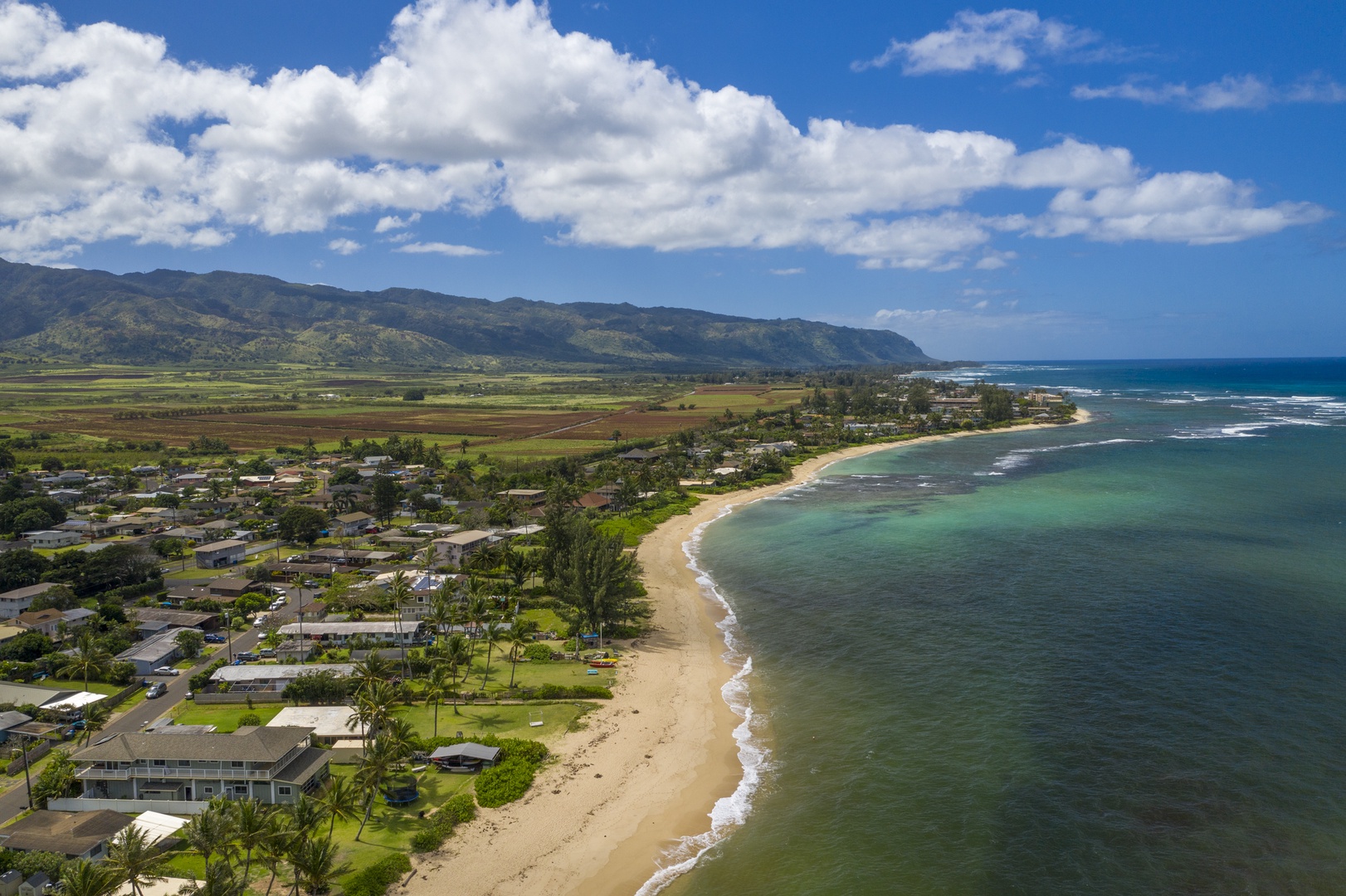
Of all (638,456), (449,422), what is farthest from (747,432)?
(449,422)

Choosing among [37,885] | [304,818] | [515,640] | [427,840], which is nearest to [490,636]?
[515,640]

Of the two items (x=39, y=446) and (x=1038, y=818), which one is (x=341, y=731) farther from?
(x=39, y=446)

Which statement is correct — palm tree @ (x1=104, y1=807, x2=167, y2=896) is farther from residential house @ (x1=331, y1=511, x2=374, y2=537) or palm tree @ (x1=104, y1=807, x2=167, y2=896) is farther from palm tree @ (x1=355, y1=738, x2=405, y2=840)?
residential house @ (x1=331, y1=511, x2=374, y2=537)

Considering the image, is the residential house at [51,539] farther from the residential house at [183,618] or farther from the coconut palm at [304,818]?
the coconut palm at [304,818]

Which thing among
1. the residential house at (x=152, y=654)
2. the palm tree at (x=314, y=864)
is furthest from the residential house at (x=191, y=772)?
the residential house at (x=152, y=654)

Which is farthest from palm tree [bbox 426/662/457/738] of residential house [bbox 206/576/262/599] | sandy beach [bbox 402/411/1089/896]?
residential house [bbox 206/576/262/599]

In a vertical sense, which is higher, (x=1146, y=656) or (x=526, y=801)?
(x=1146, y=656)
